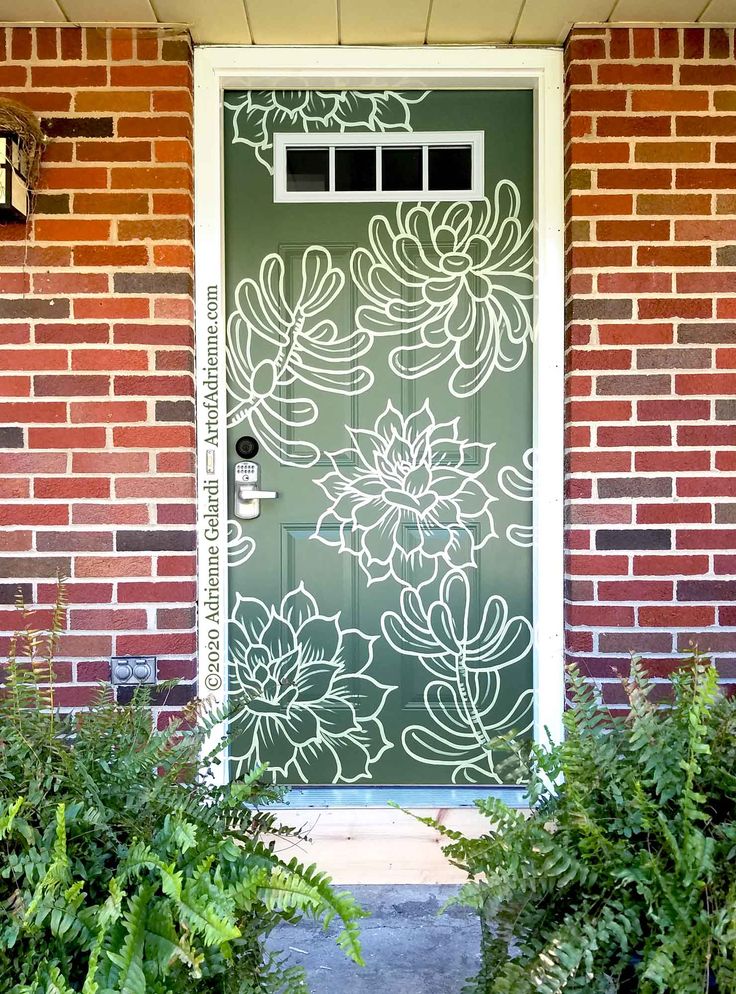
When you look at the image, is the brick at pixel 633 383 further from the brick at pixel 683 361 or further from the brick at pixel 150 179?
the brick at pixel 150 179

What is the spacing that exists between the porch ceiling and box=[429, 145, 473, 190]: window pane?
1.05 ft

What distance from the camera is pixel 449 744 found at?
2.55 m

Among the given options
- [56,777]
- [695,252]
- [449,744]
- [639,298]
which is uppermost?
[695,252]

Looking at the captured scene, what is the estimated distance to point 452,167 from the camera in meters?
2.54

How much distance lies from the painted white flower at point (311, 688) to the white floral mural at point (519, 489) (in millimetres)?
587

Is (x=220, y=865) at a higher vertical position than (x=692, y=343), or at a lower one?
lower

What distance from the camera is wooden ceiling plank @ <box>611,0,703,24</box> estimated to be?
223 centimetres

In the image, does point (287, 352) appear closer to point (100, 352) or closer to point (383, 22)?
point (100, 352)

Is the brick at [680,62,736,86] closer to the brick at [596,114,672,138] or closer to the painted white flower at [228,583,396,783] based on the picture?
the brick at [596,114,672,138]

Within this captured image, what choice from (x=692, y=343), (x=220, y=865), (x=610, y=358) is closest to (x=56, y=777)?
(x=220, y=865)

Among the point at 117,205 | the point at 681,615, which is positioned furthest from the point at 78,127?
the point at 681,615

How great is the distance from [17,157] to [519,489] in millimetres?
1846

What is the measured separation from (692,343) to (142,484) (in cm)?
177

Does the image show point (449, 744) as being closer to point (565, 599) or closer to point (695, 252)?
point (565, 599)
